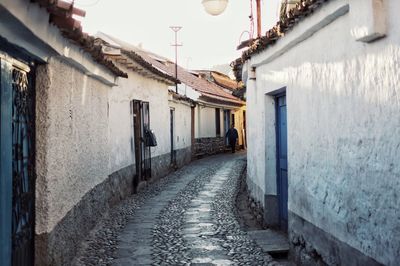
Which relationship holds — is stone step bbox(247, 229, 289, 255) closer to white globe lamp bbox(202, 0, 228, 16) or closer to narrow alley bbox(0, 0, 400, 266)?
narrow alley bbox(0, 0, 400, 266)

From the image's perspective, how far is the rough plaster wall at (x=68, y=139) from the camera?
15.8 ft

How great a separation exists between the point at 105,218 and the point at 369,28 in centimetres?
597

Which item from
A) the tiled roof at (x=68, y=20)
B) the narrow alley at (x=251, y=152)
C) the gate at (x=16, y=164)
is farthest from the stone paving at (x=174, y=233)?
the tiled roof at (x=68, y=20)

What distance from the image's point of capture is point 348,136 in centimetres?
437

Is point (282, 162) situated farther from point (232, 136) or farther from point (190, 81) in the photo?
point (232, 136)

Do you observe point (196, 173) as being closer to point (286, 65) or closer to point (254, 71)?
point (254, 71)

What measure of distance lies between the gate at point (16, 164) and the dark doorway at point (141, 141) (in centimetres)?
719

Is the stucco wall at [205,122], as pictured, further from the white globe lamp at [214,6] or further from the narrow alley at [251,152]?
the white globe lamp at [214,6]

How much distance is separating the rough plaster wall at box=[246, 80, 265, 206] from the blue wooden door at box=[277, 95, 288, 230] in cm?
42

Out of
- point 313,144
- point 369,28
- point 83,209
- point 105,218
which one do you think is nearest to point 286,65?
point 313,144

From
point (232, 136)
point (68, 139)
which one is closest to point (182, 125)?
point (232, 136)

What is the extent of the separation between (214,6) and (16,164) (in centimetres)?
579

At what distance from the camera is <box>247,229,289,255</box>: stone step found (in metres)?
6.48

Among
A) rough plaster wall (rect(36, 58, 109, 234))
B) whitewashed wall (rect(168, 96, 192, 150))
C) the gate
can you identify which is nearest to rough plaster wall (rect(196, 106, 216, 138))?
whitewashed wall (rect(168, 96, 192, 150))
